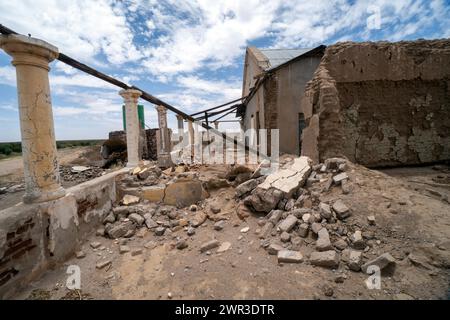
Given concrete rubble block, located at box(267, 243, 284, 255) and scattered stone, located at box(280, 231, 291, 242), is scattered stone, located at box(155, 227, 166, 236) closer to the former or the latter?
concrete rubble block, located at box(267, 243, 284, 255)

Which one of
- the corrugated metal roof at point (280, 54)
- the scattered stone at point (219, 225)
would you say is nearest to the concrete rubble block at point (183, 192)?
the scattered stone at point (219, 225)

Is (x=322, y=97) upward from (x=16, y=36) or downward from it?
downward

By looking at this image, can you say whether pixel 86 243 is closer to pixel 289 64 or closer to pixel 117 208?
pixel 117 208

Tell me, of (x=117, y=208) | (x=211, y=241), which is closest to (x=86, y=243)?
(x=117, y=208)

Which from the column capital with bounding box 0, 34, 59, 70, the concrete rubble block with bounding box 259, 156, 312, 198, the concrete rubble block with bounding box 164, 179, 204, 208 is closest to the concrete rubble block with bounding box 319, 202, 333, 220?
the concrete rubble block with bounding box 259, 156, 312, 198

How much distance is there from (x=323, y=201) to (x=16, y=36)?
15.4 ft

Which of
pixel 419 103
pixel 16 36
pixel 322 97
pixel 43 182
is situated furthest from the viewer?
pixel 419 103

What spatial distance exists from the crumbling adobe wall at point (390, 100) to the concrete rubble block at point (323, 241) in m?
2.61

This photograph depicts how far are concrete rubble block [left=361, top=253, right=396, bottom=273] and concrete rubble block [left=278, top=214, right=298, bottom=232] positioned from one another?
962 millimetres

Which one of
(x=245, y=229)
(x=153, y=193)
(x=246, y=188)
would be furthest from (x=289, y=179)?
(x=153, y=193)

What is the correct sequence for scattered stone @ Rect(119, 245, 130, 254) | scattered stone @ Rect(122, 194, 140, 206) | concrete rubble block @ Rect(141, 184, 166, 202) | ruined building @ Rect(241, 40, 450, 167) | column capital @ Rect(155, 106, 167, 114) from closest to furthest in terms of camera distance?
scattered stone @ Rect(119, 245, 130, 254), scattered stone @ Rect(122, 194, 140, 206), concrete rubble block @ Rect(141, 184, 166, 202), ruined building @ Rect(241, 40, 450, 167), column capital @ Rect(155, 106, 167, 114)

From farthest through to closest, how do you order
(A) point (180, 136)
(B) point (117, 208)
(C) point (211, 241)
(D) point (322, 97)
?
(A) point (180, 136) < (D) point (322, 97) < (B) point (117, 208) < (C) point (211, 241)

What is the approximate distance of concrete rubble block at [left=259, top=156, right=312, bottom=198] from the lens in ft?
12.4
